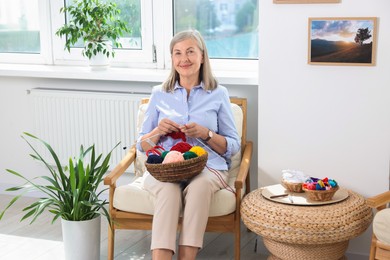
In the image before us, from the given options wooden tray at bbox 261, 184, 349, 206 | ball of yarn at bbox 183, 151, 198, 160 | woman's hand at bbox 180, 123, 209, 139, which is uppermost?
woman's hand at bbox 180, 123, 209, 139

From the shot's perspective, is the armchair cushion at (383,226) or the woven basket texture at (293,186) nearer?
the armchair cushion at (383,226)

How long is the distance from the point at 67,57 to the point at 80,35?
41cm

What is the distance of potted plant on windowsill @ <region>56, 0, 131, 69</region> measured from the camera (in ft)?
13.1

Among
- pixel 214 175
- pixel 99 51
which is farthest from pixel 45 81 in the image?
pixel 214 175

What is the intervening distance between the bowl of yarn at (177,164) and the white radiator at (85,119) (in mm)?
985

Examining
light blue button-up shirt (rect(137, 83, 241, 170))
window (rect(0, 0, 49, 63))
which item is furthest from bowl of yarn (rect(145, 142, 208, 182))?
window (rect(0, 0, 49, 63))

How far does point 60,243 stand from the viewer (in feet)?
11.8

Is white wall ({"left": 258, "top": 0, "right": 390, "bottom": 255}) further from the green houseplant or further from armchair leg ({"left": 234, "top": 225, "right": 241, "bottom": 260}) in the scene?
the green houseplant

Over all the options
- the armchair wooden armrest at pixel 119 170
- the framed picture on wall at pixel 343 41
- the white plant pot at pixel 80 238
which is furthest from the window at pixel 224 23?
the white plant pot at pixel 80 238

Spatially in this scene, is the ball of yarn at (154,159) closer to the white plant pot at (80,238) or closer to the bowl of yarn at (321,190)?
the white plant pot at (80,238)

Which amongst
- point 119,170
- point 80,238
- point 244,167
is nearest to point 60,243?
point 80,238

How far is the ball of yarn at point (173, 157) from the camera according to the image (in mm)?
2977

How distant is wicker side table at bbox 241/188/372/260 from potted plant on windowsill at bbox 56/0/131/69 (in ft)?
4.95

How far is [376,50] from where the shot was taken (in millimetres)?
3092
